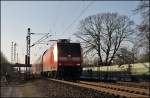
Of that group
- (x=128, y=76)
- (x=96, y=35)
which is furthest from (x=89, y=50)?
(x=128, y=76)

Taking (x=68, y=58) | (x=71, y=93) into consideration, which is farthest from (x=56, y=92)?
(x=68, y=58)

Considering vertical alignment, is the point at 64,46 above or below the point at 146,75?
above

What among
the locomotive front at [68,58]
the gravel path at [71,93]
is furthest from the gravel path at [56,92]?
the locomotive front at [68,58]

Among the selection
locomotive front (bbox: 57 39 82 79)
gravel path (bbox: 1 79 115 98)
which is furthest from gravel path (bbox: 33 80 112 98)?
locomotive front (bbox: 57 39 82 79)

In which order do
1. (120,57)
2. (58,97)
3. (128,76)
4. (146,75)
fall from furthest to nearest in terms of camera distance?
(120,57), (128,76), (146,75), (58,97)

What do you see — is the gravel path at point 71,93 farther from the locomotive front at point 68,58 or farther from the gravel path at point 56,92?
the locomotive front at point 68,58

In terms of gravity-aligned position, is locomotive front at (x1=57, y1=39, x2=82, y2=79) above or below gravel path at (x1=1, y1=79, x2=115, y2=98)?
above

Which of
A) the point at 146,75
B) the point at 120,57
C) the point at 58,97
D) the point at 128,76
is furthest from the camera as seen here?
the point at 120,57

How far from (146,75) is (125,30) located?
1425 inches

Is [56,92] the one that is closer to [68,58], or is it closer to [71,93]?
[71,93]

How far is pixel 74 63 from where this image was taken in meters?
33.0

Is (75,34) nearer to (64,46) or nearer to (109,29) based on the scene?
(109,29)

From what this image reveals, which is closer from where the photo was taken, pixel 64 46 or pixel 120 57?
pixel 64 46

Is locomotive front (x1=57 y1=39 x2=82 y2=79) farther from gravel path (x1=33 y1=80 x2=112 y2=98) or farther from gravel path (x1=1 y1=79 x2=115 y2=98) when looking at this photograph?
gravel path (x1=33 y1=80 x2=112 y2=98)
